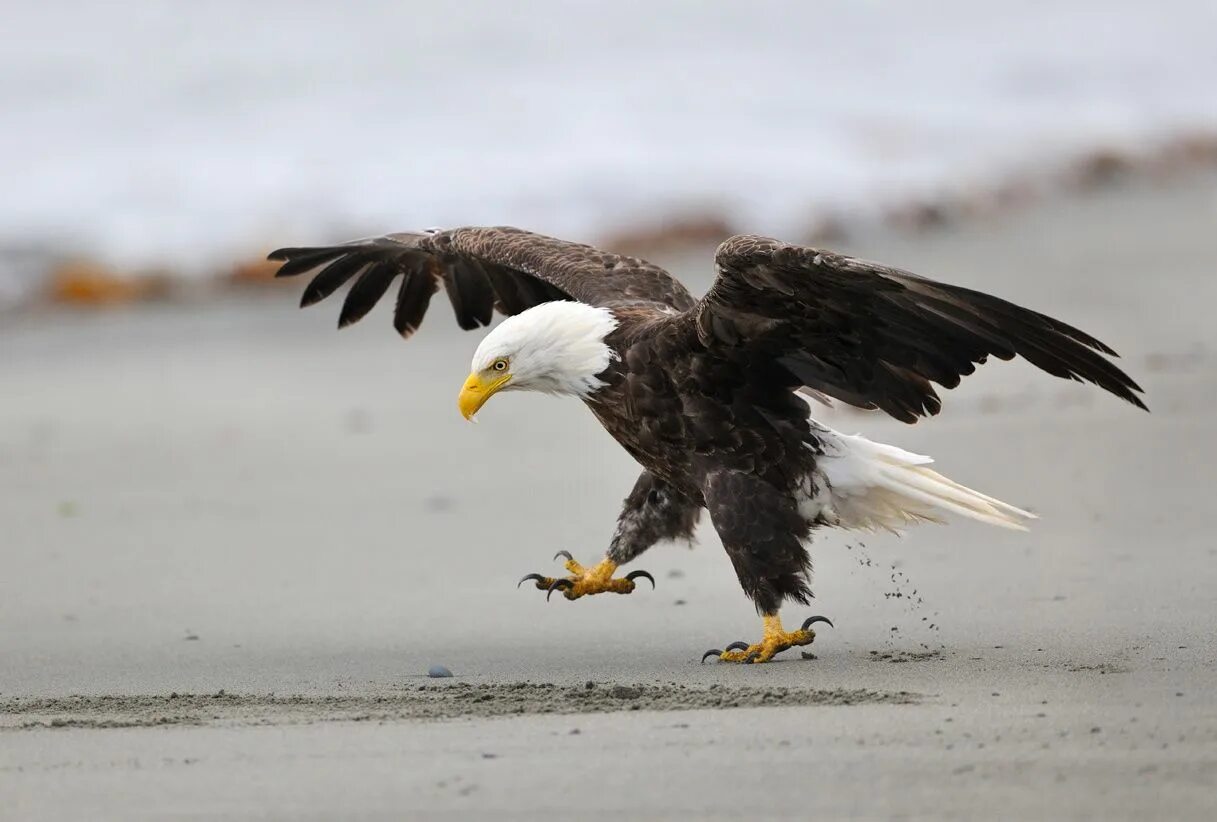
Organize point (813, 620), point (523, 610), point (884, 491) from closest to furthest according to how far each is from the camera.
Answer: point (813, 620), point (884, 491), point (523, 610)

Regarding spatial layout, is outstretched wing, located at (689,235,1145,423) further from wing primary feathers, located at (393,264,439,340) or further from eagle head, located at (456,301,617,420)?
wing primary feathers, located at (393,264,439,340)

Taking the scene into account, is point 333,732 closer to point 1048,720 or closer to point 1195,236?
point 1048,720

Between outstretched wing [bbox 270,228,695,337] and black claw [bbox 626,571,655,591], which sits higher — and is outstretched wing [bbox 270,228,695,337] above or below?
above

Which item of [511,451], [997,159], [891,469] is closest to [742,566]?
[891,469]

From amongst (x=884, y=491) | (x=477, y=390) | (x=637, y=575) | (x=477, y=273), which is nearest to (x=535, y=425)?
(x=477, y=273)

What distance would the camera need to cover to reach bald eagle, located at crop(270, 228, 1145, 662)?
434cm

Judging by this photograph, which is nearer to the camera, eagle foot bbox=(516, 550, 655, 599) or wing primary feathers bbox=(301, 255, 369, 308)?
eagle foot bbox=(516, 550, 655, 599)

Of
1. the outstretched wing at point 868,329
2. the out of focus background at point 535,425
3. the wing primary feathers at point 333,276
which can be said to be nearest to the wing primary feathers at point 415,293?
the wing primary feathers at point 333,276

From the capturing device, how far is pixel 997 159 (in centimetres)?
1509

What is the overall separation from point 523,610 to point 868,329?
51.2 inches

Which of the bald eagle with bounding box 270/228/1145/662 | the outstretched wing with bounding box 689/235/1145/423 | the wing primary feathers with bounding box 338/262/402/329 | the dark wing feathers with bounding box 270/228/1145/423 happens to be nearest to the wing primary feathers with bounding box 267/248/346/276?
the wing primary feathers with bounding box 338/262/402/329

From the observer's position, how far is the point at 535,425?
788 cm

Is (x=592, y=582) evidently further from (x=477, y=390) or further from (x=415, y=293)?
(x=415, y=293)

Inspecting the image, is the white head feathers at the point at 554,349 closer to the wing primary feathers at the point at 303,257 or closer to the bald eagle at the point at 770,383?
the bald eagle at the point at 770,383
